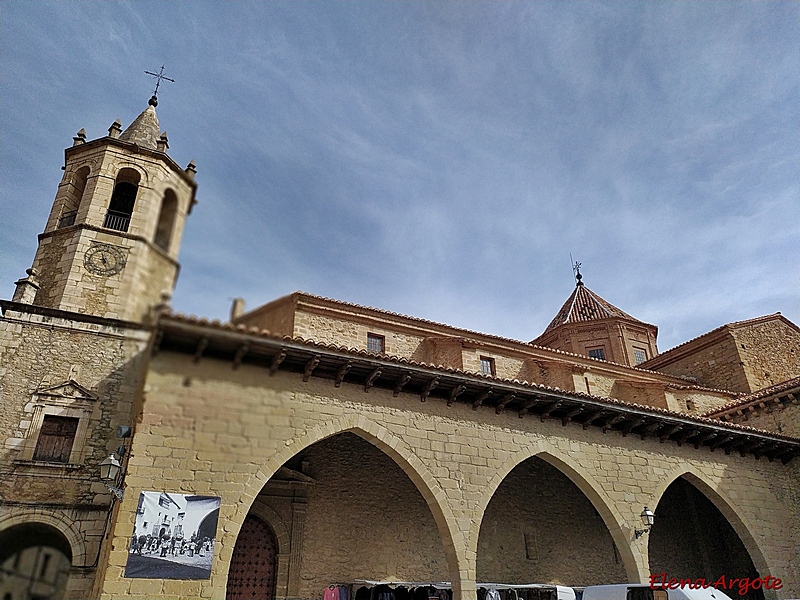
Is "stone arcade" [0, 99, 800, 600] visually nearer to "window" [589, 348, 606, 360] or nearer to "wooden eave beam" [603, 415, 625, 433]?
"wooden eave beam" [603, 415, 625, 433]

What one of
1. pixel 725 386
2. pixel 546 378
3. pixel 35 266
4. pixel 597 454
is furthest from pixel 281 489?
pixel 725 386

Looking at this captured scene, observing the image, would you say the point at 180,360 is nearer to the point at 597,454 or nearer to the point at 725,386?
the point at 597,454

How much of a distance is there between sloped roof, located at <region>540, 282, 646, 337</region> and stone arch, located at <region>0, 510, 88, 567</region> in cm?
2002

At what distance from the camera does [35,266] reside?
503 inches

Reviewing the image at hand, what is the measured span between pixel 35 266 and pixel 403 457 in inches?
398

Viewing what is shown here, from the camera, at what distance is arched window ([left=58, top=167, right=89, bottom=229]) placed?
1207 cm

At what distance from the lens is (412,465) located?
902 cm

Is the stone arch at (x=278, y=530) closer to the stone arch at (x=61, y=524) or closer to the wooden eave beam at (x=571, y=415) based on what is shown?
the stone arch at (x=61, y=524)

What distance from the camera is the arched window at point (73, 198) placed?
475 inches

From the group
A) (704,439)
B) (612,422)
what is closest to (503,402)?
(612,422)

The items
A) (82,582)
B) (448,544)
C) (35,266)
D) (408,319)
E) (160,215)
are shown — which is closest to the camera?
(160,215)

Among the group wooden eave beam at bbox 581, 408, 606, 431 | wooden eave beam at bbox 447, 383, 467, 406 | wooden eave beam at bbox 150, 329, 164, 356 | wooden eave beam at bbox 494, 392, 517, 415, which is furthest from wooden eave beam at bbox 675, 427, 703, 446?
wooden eave beam at bbox 150, 329, 164, 356

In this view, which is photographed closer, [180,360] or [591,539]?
[180,360]

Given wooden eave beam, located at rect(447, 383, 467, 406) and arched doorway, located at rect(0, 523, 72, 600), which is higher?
wooden eave beam, located at rect(447, 383, 467, 406)
